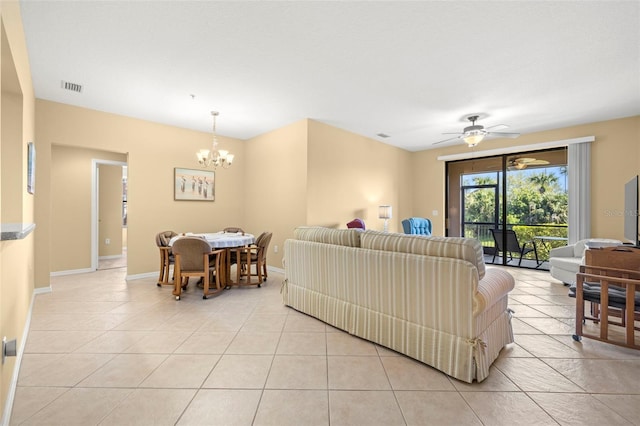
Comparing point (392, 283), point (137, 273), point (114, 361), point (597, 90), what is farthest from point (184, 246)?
point (597, 90)

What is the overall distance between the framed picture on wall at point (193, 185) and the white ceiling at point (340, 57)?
111 centimetres

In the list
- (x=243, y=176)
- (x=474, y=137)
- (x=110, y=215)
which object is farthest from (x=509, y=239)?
(x=110, y=215)

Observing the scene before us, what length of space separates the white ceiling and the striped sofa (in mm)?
1848

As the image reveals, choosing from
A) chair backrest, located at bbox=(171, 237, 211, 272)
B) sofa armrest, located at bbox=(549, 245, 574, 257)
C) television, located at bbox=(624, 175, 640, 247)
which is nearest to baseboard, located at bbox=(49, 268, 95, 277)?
chair backrest, located at bbox=(171, 237, 211, 272)

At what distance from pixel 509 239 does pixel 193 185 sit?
21.5 ft

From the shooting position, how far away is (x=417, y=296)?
205 centimetres

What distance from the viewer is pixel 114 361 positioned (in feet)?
6.71

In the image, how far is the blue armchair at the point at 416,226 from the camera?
5635mm

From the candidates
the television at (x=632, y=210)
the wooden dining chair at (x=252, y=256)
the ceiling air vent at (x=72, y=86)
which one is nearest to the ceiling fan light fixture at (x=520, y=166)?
the television at (x=632, y=210)

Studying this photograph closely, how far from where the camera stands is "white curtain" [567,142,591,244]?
4.80 meters

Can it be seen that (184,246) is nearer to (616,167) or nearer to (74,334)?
(74,334)

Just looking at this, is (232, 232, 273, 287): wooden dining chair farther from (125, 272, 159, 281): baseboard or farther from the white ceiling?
the white ceiling

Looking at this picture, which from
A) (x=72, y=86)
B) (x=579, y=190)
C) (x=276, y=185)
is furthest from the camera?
(x=276, y=185)

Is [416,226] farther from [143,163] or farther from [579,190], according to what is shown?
[143,163]
